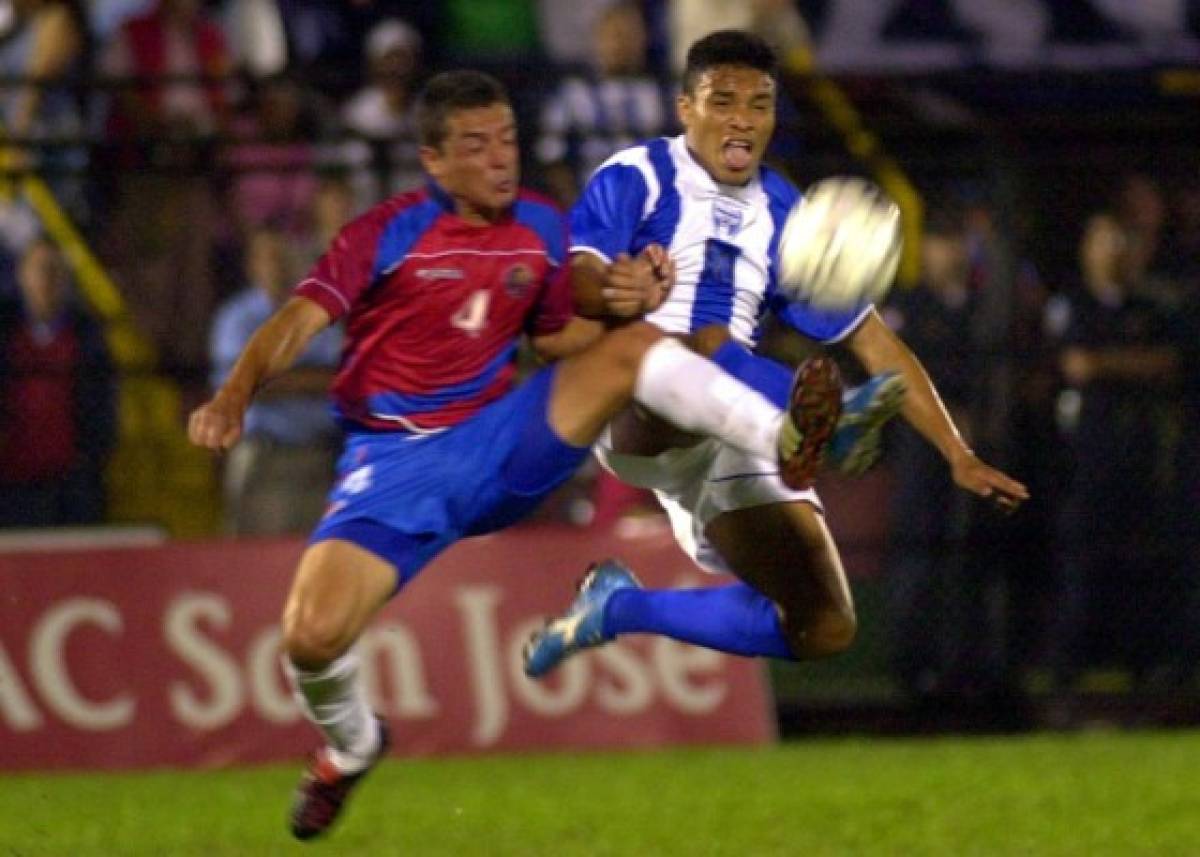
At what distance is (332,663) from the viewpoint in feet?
26.3

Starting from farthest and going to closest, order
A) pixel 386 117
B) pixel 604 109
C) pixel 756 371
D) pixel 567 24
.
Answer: pixel 567 24
pixel 386 117
pixel 604 109
pixel 756 371

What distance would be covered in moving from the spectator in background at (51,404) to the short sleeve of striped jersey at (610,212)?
4.88 meters

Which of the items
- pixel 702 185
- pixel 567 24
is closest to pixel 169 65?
pixel 567 24

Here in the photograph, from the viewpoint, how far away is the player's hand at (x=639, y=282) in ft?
24.9

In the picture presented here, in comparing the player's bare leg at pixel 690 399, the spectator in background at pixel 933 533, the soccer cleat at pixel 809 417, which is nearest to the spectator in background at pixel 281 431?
the spectator in background at pixel 933 533

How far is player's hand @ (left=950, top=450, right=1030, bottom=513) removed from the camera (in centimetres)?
749

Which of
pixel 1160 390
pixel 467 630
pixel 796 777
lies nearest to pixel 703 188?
pixel 796 777

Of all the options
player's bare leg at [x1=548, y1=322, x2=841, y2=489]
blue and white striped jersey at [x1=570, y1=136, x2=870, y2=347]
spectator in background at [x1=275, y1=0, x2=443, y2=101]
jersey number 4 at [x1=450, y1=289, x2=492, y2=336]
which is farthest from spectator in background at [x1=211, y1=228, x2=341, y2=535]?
player's bare leg at [x1=548, y1=322, x2=841, y2=489]

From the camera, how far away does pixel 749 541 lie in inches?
327

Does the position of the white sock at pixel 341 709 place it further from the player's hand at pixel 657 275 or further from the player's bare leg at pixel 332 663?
the player's hand at pixel 657 275

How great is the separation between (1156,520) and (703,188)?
5.27m

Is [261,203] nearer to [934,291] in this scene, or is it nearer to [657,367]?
[934,291]

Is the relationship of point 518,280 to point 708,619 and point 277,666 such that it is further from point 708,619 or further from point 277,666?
point 277,666

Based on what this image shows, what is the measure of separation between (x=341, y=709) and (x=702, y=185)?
1.82m
